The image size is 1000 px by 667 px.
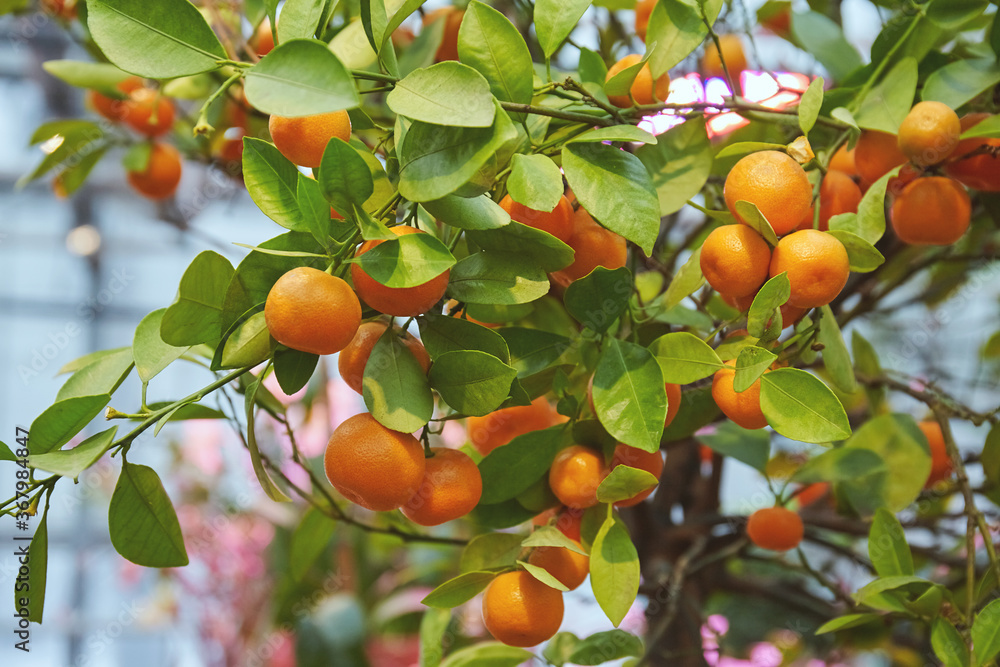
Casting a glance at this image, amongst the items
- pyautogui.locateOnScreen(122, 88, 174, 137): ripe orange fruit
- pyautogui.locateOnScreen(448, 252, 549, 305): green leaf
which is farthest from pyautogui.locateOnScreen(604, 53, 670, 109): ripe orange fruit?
pyautogui.locateOnScreen(122, 88, 174, 137): ripe orange fruit

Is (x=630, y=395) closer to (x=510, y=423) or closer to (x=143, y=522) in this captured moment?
(x=510, y=423)

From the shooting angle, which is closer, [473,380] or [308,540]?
[473,380]

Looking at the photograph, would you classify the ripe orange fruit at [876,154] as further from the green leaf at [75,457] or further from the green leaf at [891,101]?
the green leaf at [75,457]

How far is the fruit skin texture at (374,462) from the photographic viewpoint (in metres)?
0.30

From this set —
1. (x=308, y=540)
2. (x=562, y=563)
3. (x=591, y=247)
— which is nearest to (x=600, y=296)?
(x=591, y=247)

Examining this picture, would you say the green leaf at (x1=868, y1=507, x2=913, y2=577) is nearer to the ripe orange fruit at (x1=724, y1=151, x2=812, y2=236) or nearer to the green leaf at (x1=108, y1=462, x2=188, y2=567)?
the ripe orange fruit at (x1=724, y1=151, x2=812, y2=236)

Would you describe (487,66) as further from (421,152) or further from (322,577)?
(322,577)

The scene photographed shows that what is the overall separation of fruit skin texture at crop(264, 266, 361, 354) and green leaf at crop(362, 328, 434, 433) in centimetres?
3

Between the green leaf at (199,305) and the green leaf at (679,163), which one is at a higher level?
the green leaf at (679,163)

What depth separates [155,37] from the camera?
0.27 m

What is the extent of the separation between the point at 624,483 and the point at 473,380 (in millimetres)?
79

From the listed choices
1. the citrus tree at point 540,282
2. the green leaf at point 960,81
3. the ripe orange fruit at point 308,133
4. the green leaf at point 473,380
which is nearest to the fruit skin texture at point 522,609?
the citrus tree at point 540,282

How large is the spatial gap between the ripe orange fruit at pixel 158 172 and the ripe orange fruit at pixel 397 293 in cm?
47

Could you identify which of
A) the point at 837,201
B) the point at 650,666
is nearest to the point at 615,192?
the point at 837,201
